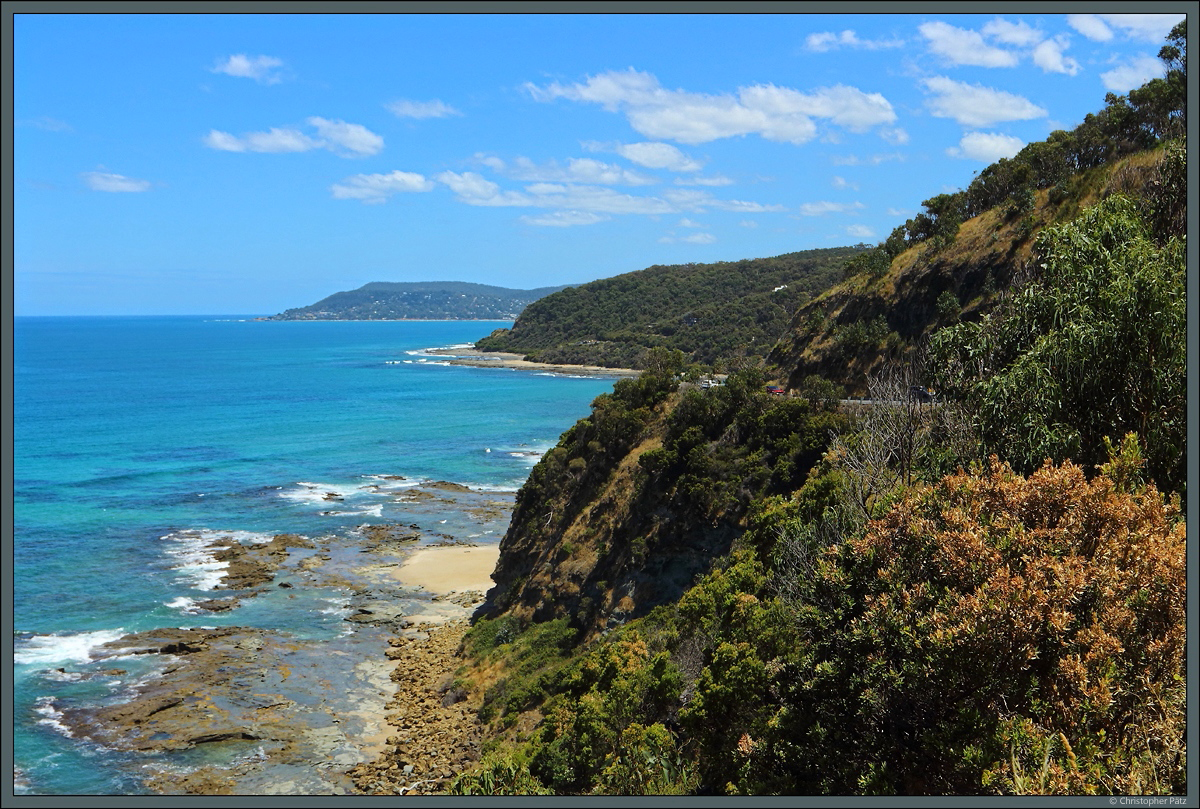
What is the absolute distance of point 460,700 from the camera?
89.8 feet

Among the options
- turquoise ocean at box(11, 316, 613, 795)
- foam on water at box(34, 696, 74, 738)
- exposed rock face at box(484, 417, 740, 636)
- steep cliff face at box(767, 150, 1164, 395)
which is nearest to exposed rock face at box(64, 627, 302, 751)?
foam on water at box(34, 696, 74, 738)

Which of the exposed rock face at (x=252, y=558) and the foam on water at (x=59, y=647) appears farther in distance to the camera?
the exposed rock face at (x=252, y=558)

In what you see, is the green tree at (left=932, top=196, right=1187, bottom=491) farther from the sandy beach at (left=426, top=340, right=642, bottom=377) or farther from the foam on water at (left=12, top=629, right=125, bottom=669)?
the sandy beach at (left=426, top=340, right=642, bottom=377)

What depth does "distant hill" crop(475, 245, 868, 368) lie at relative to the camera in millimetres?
125188

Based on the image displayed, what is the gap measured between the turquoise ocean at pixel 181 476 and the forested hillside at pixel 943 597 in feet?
40.6

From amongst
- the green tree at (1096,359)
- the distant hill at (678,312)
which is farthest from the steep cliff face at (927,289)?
the distant hill at (678,312)

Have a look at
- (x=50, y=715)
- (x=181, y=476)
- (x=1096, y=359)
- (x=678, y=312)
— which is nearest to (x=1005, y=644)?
(x=1096, y=359)

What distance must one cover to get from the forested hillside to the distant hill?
85.2 m

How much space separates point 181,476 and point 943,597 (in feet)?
198

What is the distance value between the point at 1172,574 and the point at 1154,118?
38394 millimetres

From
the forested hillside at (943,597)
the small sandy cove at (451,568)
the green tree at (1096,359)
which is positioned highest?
the green tree at (1096,359)

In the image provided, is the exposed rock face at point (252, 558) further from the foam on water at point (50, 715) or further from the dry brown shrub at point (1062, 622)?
the dry brown shrub at point (1062, 622)

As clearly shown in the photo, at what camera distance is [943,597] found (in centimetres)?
871

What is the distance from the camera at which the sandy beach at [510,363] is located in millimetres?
133250
